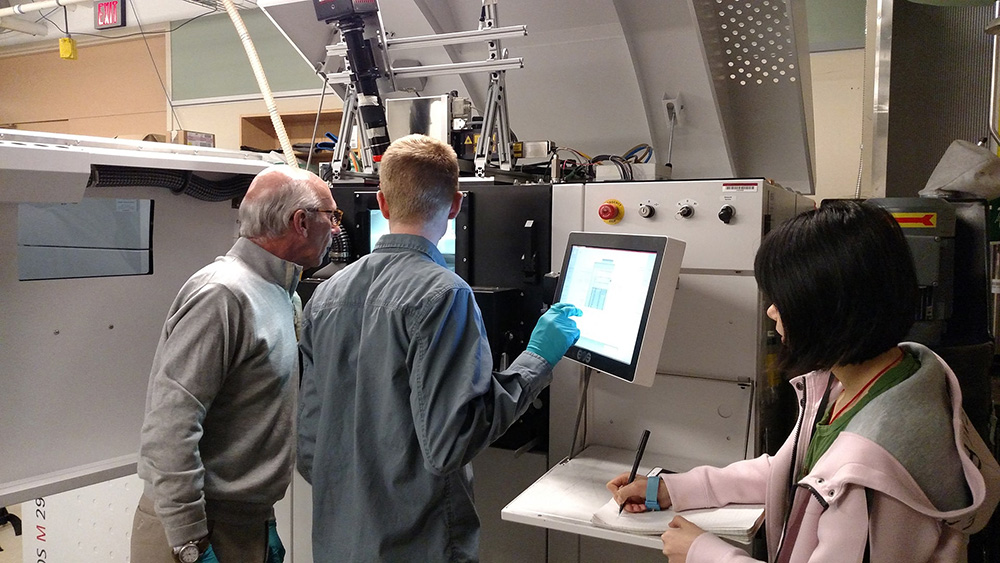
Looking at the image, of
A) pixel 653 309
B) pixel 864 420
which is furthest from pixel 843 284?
pixel 653 309

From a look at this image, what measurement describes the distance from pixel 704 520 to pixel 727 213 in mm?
734

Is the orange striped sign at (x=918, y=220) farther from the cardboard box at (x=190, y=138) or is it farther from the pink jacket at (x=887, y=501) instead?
the cardboard box at (x=190, y=138)

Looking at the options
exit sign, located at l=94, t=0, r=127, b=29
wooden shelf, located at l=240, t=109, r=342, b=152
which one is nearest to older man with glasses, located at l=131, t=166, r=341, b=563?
wooden shelf, located at l=240, t=109, r=342, b=152

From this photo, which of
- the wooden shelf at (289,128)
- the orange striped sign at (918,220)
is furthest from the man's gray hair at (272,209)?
the wooden shelf at (289,128)

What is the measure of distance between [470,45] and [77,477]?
6.03ft

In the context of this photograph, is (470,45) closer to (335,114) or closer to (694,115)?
(694,115)

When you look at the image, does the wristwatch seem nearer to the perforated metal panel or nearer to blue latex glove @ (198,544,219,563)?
blue latex glove @ (198,544,219,563)

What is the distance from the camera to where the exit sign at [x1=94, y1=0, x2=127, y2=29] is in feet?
17.0

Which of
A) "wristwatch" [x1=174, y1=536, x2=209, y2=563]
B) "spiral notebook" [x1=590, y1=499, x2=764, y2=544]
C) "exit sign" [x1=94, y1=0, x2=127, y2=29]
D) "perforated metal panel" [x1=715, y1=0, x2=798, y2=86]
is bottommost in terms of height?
"wristwatch" [x1=174, y1=536, x2=209, y2=563]

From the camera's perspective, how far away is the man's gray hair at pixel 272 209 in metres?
1.62

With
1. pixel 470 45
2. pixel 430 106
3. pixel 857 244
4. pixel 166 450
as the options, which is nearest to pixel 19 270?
pixel 166 450

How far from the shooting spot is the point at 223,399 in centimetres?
156

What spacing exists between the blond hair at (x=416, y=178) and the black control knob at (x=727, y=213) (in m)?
0.69

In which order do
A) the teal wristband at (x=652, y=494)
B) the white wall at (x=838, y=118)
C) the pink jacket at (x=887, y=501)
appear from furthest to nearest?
the white wall at (x=838, y=118), the teal wristband at (x=652, y=494), the pink jacket at (x=887, y=501)
